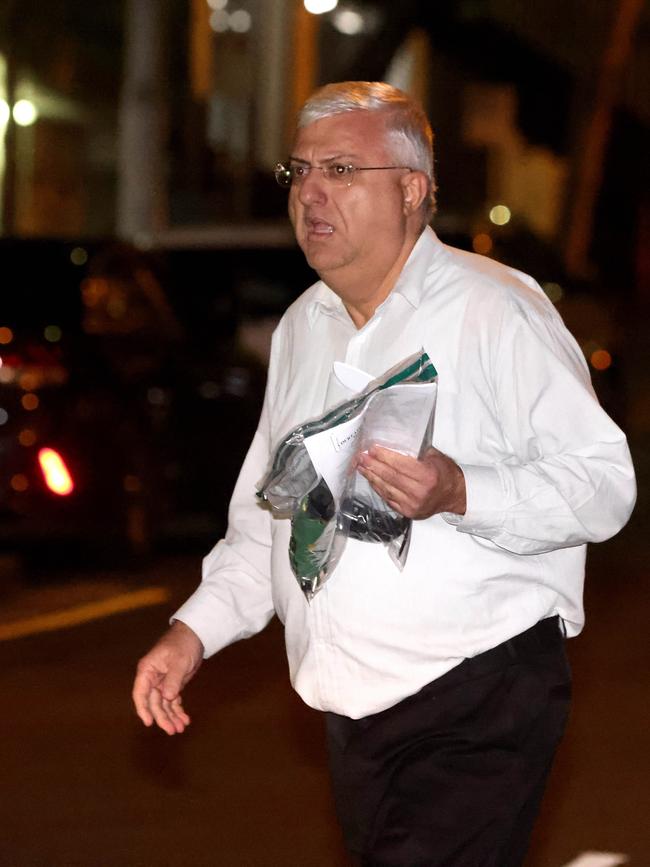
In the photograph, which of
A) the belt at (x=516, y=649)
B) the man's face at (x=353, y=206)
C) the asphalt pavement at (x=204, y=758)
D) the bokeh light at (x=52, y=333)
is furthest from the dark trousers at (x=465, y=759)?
the bokeh light at (x=52, y=333)

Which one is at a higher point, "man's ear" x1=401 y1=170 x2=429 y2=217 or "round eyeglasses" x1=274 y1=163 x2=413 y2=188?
"round eyeglasses" x1=274 y1=163 x2=413 y2=188

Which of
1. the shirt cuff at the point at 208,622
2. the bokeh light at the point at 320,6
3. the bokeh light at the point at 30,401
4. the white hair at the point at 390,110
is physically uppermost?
the white hair at the point at 390,110

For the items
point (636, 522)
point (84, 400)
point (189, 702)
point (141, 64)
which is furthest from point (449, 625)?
point (141, 64)

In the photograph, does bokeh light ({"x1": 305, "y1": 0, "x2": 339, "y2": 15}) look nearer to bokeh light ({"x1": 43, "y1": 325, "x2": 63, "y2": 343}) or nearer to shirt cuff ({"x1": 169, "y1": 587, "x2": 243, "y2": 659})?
bokeh light ({"x1": 43, "y1": 325, "x2": 63, "y2": 343})

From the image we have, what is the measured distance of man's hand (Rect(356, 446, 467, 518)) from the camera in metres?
3.23

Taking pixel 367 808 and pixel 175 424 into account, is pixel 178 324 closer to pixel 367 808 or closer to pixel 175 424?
pixel 175 424

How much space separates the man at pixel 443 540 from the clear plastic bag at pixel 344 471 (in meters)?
0.06

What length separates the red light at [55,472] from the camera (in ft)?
33.4

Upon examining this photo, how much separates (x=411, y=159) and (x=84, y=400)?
6.92m

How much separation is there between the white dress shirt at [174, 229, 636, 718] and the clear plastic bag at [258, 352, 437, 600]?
0.07 meters

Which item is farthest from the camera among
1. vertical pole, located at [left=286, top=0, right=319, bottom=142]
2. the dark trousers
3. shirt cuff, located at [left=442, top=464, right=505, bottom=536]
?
vertical pole, located at [left=286, top=0, right=319, bottom=142]

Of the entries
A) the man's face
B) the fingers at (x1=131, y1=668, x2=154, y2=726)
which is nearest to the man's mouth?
the man's face

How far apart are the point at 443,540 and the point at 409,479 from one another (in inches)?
12.4

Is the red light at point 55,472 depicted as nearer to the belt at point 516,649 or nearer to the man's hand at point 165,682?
the man's hand at point 165,682
